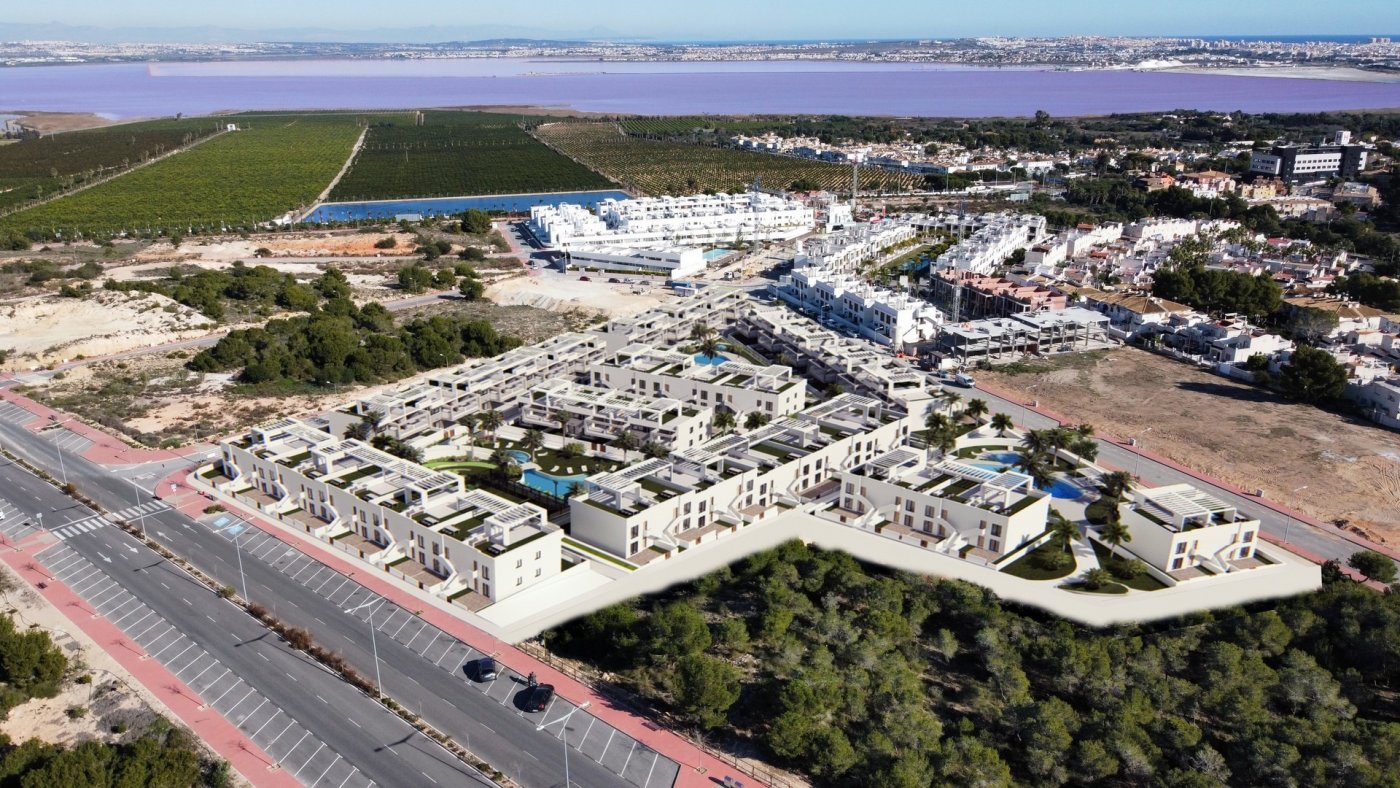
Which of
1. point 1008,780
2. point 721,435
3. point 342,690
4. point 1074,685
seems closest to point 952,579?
point 1074,685

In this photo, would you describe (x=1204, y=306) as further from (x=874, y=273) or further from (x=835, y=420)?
(x=835, y=420)

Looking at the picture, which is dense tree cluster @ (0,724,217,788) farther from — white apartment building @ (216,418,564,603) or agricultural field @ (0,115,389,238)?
agricultural field @ (0,115,389,238)

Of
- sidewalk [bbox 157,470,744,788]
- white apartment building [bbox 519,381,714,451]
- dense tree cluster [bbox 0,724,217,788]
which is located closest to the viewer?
dense tree cluster [bbox 0,724,217,788]

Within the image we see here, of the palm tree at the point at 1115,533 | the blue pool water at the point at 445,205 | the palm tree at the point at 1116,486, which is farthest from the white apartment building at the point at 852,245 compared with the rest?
the palm tree at the point at 1115,533

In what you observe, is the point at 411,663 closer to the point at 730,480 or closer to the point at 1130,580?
the point at 730,480

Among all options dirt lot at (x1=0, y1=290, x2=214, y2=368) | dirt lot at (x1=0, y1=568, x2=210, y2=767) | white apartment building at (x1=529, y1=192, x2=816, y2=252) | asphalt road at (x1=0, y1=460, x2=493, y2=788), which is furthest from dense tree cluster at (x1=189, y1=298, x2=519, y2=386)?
white apartment building at (x1=529, y1=192, x2=816, y2=252)

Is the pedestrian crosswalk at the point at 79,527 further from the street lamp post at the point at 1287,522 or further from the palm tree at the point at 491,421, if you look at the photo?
the street lamp post at the point at 1287,522
